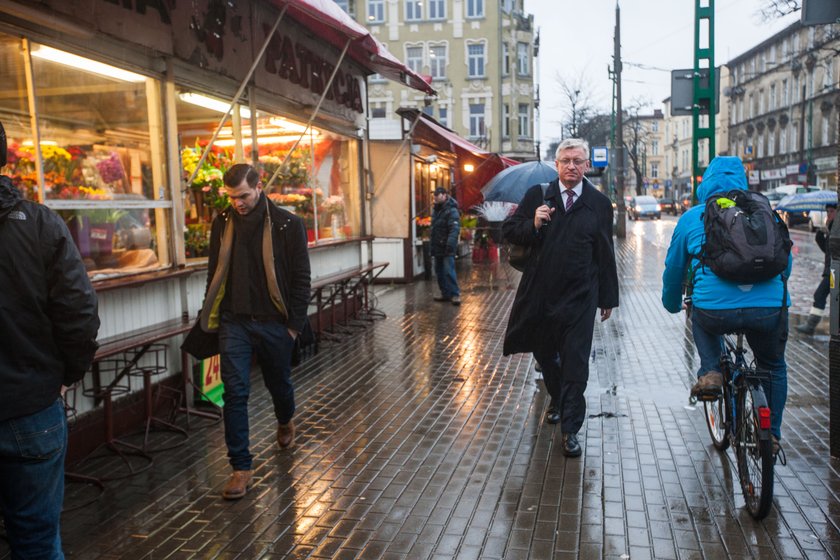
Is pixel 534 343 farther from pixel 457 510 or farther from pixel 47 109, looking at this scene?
pixel 47 109

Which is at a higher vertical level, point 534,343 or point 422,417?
point 534,343

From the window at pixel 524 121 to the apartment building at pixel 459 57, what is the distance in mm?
710

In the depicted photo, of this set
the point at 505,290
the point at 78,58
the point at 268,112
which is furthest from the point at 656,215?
the point at 78,58

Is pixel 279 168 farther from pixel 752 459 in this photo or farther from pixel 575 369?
pixel 752 459

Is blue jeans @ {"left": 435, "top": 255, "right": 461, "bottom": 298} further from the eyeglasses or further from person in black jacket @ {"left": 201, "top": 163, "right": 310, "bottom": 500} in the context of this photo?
person in black jacket @ {"left": 201, "top": 163, "right": 310, "bottom": 500}

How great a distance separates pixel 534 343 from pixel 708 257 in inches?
57.4

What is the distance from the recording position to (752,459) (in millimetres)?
4168

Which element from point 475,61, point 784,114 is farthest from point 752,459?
point 784,114

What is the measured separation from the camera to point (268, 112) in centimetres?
870

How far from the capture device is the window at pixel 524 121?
1781 inches

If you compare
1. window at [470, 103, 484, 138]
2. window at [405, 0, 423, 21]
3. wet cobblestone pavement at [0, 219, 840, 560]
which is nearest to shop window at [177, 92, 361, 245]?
wet cobblestone pavement at [0, 219, 840, 560]

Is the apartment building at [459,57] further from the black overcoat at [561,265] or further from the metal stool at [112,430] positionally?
the metal stool at [112,430]

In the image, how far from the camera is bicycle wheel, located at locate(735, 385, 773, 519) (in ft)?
12.8

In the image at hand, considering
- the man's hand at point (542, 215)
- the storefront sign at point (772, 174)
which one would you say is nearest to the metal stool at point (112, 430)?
the man's hand at point (542, 215)
